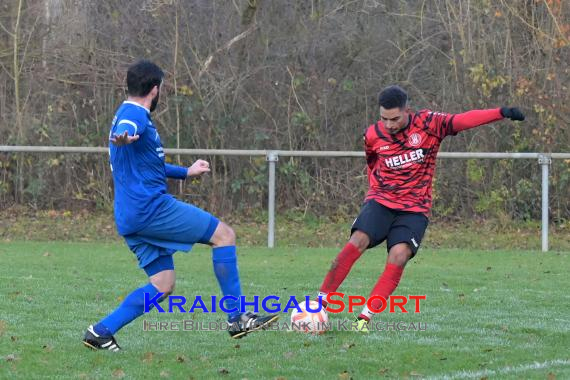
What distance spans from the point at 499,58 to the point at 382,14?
266cm

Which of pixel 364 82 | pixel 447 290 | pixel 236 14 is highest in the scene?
pixel 236 14

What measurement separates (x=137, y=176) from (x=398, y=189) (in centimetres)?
219

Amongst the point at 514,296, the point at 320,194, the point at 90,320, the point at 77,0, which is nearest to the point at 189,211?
the point at 90,320

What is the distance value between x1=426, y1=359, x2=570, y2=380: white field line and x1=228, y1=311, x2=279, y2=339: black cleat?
1378 mm

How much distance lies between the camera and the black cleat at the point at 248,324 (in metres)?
7.02

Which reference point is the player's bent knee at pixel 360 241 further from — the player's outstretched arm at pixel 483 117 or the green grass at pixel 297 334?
the player's outstretched arm at pixel 483 117

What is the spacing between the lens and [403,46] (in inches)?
816

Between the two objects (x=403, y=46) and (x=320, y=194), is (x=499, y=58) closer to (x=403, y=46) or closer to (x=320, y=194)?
(x=403, y=46)

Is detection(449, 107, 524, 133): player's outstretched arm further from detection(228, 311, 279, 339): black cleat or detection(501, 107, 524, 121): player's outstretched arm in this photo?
detection(228, 311, 279, 339): black cleat

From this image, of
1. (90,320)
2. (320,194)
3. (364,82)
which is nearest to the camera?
(90,320)

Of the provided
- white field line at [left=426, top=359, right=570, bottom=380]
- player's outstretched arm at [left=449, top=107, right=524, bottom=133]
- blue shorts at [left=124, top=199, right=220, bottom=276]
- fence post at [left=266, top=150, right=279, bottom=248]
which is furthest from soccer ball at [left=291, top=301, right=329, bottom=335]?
fence post at [left=266, top=150, right=279, bottom=248]

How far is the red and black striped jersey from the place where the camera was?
7961 mm

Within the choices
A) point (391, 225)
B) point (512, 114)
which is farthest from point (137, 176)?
point (512, 114)

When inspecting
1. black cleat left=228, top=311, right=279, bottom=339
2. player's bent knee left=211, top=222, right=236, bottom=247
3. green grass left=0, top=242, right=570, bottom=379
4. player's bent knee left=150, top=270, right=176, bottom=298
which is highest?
player's bent knee left=211, top=222, right=236, bottom=247
